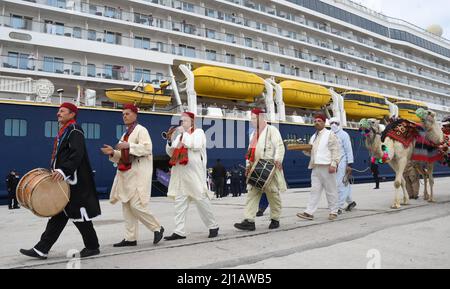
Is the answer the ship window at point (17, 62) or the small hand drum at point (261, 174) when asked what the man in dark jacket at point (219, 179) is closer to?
the small hand drum at point (261, 174)

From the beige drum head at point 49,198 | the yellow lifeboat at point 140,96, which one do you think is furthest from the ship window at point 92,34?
the beige drum head at point 49,198

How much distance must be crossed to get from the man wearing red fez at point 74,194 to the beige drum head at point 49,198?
8 cm

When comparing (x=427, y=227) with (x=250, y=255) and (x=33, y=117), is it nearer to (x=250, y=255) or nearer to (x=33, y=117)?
(x=250, y=255)

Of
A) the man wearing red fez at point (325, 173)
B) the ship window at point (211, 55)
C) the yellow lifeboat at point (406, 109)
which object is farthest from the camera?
the yellow lifeboat at point (406, 109)

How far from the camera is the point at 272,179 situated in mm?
4816

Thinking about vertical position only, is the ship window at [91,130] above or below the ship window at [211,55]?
below

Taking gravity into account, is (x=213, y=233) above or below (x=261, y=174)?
below

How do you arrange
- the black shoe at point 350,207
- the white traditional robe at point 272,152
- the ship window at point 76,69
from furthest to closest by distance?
the ship window at point 76,69 < the black shoe at point 350,207 < the white traditional robe at point 272,152

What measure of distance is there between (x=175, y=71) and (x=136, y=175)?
15051mm

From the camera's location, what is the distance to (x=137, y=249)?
368 centimetres

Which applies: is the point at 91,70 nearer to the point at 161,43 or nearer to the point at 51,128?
the point at 161,43

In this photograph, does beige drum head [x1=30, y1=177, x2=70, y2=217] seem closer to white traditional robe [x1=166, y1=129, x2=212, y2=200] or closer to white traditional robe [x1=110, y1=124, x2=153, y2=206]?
white traditional robe [x1=110, y1=124, x2=153, y2=206]

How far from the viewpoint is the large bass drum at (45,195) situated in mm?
3291

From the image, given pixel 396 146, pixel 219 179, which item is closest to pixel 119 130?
pixel 219 179
